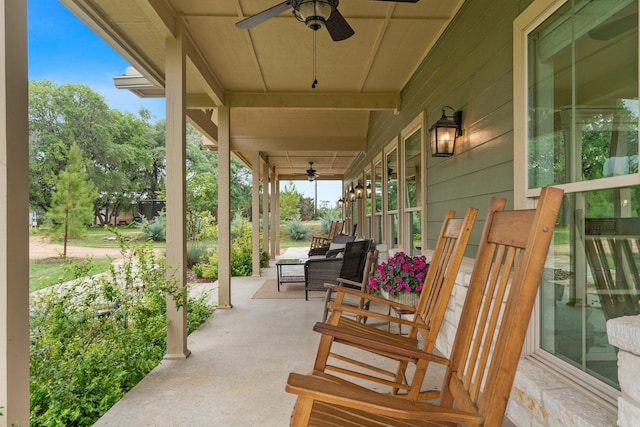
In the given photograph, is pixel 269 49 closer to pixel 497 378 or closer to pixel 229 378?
pixel 229 378

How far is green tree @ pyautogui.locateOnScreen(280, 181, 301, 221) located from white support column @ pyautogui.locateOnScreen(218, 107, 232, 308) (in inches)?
652

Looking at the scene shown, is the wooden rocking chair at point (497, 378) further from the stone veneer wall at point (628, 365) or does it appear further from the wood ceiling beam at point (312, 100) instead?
the wood ceiling beam at point (312, 100)

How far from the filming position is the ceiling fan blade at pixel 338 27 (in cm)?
258

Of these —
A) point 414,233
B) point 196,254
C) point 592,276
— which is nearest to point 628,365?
point 592,276

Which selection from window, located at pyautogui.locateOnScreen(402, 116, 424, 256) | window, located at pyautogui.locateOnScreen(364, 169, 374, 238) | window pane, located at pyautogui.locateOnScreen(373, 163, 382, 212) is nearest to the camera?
window, located at pyautogui.locateOnScreen(402, 116, 424, 256)

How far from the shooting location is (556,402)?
1.53m

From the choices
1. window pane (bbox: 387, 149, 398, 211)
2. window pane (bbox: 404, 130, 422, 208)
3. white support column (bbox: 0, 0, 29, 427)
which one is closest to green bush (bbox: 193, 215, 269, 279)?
window pane (bbox: 387, 149, 398, 211)

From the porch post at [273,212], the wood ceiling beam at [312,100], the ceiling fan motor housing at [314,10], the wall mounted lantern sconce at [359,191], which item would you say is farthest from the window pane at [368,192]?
the ceiling fan motor housing at [314,10]

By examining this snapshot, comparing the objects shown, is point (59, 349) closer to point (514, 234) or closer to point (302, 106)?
point (514, 234)

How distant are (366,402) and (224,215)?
416 cm

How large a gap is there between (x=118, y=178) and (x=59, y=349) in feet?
67.4

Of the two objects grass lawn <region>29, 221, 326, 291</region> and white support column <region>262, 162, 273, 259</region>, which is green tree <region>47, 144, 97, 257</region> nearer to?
grass lawn <region>29, 221, 326, 291</region>

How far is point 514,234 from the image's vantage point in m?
1.16

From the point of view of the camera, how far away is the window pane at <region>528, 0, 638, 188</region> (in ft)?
4.79
